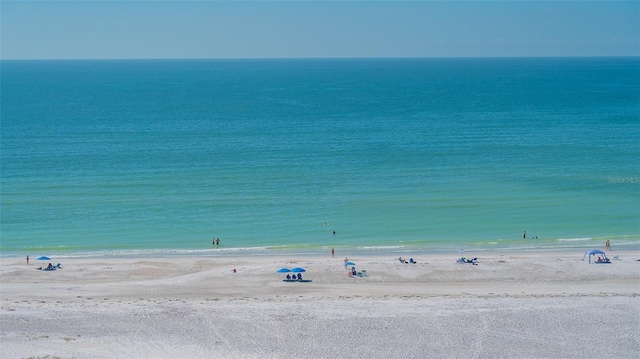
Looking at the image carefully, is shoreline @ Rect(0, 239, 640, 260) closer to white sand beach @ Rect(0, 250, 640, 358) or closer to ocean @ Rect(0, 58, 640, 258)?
ocean @ Rect(0, 58, 640, 258)

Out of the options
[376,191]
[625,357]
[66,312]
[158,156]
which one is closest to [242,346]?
[66,312]

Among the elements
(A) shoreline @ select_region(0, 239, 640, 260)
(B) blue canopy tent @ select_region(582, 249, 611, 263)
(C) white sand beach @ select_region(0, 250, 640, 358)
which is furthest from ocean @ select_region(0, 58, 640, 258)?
(C) white sand beach @ select_region(0, 250, 640, 358)

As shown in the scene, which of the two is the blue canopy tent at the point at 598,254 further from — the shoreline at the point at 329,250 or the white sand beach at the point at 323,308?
the shoreline at the point at 329,250

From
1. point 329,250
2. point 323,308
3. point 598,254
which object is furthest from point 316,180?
point 323,308

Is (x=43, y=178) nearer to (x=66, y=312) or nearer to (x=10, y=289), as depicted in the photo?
(x=10, y=289)

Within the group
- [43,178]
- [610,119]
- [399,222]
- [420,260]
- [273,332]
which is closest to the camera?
[273,332]
